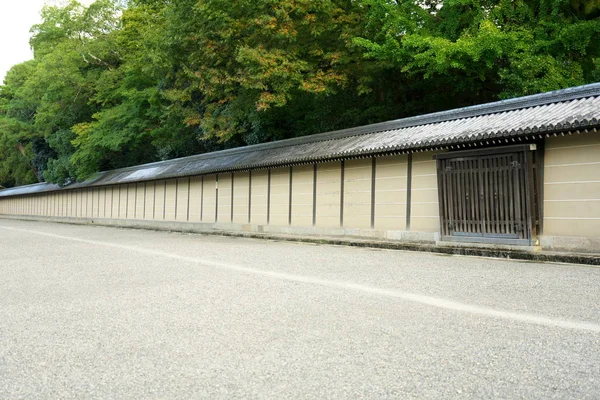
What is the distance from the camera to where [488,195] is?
11.3m

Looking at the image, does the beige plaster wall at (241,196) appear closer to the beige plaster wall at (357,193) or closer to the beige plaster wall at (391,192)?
the beige plaster wall at (357,193)

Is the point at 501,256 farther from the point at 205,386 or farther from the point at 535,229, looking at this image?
the point at 205,386

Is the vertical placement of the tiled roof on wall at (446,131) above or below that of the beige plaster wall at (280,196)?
above

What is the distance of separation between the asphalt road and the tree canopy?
1030 centimetres

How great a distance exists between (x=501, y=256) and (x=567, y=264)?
145cm

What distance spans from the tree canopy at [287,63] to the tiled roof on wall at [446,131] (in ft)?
6.54

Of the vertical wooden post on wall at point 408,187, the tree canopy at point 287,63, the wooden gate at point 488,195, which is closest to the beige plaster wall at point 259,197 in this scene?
the tree canopy at point 287,63

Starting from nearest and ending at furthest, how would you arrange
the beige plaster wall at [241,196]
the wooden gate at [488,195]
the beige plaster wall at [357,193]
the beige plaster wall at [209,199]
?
the wooden gate at [488,195]
the beige plaster wall at [357,193]
the beige plaster wall at [241,196]
the beige plaster wall at [209,199]

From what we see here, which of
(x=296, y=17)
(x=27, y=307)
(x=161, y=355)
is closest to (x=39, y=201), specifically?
(x=296, y=17)

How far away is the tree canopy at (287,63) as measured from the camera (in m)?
15.7

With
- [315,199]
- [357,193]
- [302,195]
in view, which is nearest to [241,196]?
[302,195]

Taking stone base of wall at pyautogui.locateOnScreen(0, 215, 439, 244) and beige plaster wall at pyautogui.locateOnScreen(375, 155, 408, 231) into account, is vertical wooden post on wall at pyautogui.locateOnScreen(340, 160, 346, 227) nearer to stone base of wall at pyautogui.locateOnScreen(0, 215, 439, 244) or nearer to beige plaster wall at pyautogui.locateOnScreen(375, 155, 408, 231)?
stone base of wall at pyautogui.locateOnScreen(0, 215, 439, 244)

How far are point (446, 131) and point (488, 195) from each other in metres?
2.28

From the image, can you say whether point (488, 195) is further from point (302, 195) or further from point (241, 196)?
point (241, 196)
